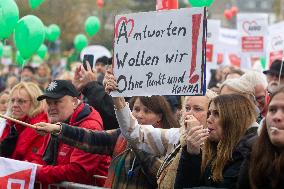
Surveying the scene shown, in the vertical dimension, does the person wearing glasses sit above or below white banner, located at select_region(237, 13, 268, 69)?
below

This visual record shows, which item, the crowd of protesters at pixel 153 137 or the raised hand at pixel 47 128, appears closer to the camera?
the crowd of protesters at pixel 153 137

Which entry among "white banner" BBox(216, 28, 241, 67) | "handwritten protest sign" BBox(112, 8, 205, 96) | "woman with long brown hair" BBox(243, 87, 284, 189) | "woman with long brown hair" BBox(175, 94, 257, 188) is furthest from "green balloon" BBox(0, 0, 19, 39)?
"white banner" BBox(216, 28, 241, 67)

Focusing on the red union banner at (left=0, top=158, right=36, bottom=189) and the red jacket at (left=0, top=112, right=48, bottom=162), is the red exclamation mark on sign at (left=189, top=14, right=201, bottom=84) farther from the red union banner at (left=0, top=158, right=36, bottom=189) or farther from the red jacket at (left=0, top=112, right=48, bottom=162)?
the red jacket at (left=0, top=112, right=48, bottom=162)

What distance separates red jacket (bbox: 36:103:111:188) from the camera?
599cm

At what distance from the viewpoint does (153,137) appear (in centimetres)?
546

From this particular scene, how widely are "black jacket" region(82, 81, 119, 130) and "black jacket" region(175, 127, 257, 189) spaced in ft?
10.4

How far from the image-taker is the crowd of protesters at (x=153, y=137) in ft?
13.4

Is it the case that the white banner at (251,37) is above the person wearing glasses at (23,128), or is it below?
above

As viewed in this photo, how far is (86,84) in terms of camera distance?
749 centimetres

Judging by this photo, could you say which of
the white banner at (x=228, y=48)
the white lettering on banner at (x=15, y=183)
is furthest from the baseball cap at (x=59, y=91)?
the white banner at (x=228, y=48)

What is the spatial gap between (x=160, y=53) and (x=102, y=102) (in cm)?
268

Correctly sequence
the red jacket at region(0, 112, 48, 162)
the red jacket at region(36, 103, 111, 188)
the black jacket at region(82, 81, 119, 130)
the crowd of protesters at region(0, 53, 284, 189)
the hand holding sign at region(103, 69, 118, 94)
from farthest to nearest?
the black jacket at region(82, 81, 119, 130) → the red jacket at region(0, 112, 48, 162) → the red jacket at region(36, 103, 111, 188) → the hand holding sign at region(103, 69, 118, 94) → the crowd of protesters at region(0, 53, 284, 189)

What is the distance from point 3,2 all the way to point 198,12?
11.7ft

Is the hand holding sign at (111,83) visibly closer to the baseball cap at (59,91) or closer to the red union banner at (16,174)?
the baseball cap at (59,91)
